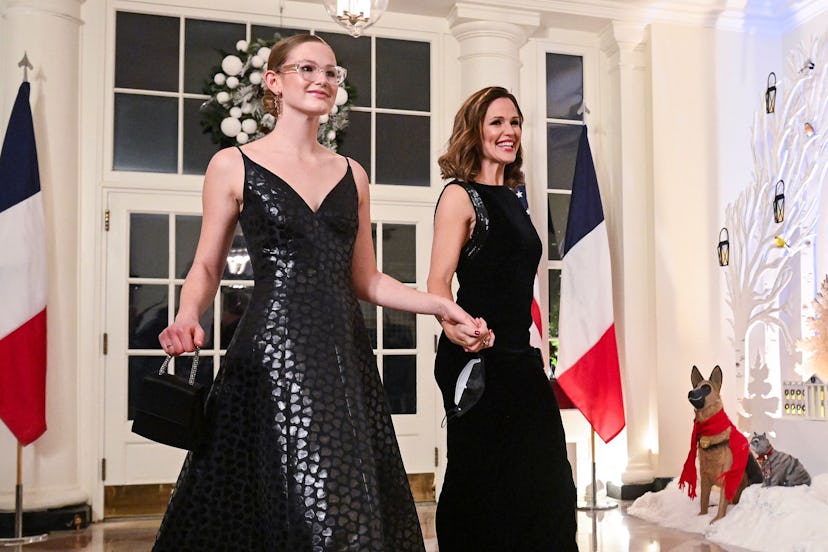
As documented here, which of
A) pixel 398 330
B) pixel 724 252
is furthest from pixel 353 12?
pixel 724 252

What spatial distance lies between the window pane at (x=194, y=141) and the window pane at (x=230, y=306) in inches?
28.5

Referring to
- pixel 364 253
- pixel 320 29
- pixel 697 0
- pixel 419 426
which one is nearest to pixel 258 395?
pixel 364 253

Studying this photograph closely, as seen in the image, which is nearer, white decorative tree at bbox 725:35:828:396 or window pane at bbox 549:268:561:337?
white decorative tree at bbox 725:35:828:396

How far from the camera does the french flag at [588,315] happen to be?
545 centimetres

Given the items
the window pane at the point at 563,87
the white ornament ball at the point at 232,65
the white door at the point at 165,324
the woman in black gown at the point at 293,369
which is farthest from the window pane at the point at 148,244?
the woman in black gown at the point at 293,369

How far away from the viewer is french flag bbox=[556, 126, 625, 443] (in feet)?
17.9

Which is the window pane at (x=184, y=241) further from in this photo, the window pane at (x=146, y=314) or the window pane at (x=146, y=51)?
the window pane at (x=146, y=51)

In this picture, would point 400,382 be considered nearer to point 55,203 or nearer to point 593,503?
point 593,503

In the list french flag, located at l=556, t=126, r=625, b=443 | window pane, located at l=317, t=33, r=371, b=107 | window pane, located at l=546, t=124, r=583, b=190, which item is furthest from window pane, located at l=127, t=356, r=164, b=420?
window pane, located at l=546, t=124, r=583, b=190

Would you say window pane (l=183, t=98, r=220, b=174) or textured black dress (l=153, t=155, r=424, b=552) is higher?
window pane (l=183, t=98, r=220, b=174)

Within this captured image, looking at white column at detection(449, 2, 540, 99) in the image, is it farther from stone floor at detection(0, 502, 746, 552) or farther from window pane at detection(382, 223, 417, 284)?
stone floor at detection(0, 502, 746, 552)

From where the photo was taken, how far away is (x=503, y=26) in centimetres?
571

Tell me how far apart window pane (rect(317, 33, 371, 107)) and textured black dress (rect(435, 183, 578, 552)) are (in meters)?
3.53

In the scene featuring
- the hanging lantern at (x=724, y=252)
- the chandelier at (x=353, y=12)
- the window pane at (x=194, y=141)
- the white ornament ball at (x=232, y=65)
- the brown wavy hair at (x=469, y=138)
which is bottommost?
the hanging lantern at (x=724, y=252)
